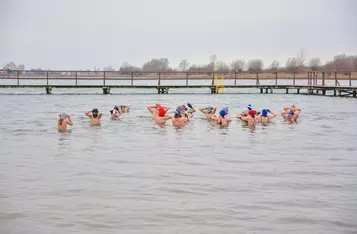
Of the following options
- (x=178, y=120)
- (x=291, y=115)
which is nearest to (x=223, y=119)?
(x=178, y=120)

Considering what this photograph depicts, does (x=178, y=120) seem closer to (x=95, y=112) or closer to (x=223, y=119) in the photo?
(x=223, y=119)

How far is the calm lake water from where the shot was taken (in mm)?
10461

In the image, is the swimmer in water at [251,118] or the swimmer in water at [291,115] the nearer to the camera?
the swimmer in water at [251,118]

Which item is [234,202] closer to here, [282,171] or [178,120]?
[282,171]

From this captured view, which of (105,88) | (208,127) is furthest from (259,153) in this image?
(105,88)

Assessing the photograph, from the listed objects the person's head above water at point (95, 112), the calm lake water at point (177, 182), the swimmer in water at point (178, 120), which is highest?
the person's head above water at point (95, 112)

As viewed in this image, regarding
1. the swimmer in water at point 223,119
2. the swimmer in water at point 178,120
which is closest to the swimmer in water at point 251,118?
the swimmer in water at point 223,119

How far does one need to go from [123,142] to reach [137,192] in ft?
30.3

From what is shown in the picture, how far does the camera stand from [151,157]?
1803 centimetres

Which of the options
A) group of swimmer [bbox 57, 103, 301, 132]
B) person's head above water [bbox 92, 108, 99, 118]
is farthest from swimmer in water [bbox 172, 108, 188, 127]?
person's head above water [bbox 92, 108, 99, 118]

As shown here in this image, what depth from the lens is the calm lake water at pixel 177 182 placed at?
34.3 feet

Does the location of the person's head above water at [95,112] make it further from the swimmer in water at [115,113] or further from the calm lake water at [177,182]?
the swimmer in water at [115,113]

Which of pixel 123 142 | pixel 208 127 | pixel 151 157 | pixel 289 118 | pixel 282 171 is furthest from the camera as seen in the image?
pixel 289 118

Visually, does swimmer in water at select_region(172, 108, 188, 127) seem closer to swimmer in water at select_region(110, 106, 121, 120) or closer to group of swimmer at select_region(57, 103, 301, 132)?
group of swimmer at select_region(57, 103, 301, 132)
